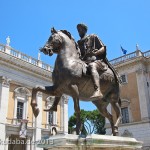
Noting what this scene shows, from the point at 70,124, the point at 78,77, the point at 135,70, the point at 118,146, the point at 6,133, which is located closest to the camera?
the point at 118,146

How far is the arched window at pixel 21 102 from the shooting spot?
23.4 metres

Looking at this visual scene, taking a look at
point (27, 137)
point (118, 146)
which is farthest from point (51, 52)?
point (27, 137)

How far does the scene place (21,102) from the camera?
78.7 feet

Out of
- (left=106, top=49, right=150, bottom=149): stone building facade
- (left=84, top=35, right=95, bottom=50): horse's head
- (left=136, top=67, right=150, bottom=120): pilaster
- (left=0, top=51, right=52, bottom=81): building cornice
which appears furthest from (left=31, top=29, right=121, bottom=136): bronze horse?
(left=136, top=67, right=150, bottom=120): pilaster

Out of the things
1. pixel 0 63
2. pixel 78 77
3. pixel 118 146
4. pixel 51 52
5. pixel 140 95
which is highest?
pixel 0 63

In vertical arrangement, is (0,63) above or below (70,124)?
above

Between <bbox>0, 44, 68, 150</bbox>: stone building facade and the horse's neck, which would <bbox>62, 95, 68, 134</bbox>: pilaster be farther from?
the horse's neck

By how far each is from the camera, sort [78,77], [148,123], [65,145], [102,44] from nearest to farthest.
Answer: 1. [65,145]
2. [78,77]
3. [102,44]
4. [148,123]

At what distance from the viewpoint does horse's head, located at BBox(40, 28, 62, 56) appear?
4773 mm

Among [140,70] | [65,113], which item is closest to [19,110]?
[65,113]

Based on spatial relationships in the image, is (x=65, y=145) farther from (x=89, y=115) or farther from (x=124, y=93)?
(x=89, y=115)

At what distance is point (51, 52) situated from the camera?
4816 millimetres

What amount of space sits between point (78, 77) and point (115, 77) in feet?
3.89

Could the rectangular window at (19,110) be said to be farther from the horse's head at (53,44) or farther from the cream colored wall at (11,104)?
the horse's head at (53,44)
